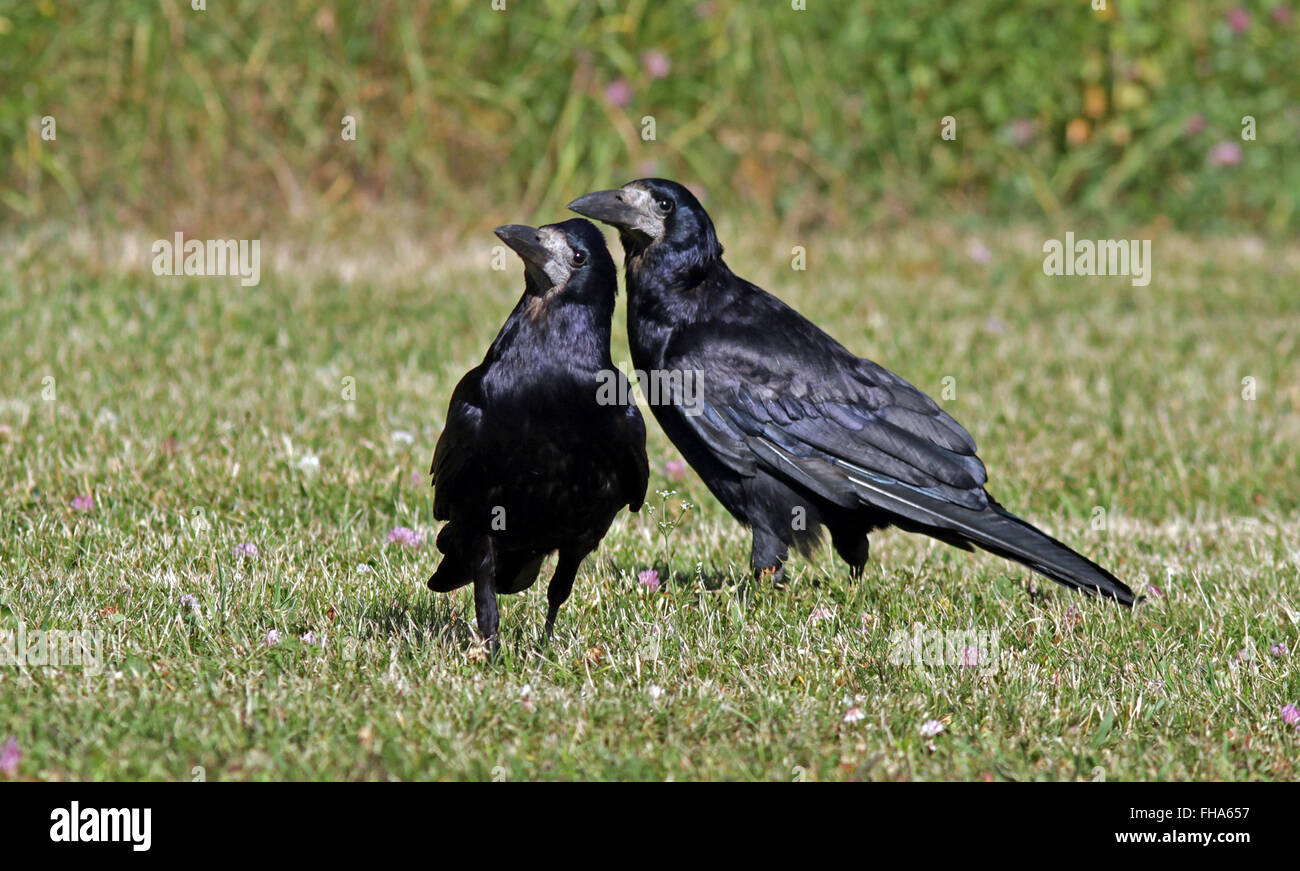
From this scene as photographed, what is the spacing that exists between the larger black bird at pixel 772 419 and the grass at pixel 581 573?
0.66ft

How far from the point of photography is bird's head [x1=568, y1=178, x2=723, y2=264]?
463 centimetres

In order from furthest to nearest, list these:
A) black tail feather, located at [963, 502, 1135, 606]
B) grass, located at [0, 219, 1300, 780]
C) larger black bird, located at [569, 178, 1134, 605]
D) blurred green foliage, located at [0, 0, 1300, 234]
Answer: blurred green foliage, located at [0, 0, 1300, 234] < larger black bird, located at [569, 178, 1134, 605] < black tail feather, located at [963, 502, 1135, 606] < grass, located at [0, 219, 1300, 780]

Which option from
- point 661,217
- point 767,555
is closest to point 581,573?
point 767,555

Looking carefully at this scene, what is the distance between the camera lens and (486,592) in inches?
149

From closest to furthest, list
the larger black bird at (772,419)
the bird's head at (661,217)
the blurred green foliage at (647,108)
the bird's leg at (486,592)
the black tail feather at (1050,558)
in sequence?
the bird's leg at (486,592), the black tail feather at (1050,558), the larger black bird at (772,419), the bird's head at (661,217), the blurred green foliage at (647,108)

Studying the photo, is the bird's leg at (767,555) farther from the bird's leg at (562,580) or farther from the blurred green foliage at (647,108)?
the blurred green foliage at (647,108)

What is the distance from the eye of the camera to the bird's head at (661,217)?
4.63 meters

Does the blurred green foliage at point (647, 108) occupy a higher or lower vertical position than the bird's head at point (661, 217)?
higher

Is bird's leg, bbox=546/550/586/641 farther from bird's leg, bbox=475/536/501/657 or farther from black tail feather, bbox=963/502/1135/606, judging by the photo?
black tail feather, bbox=963/502/1135/606

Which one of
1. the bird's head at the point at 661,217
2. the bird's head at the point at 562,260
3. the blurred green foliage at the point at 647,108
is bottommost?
the bird's head at the point at 562,260

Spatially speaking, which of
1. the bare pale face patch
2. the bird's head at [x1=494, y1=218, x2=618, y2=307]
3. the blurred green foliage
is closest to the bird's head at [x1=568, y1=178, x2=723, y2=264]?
the bare pale face patch

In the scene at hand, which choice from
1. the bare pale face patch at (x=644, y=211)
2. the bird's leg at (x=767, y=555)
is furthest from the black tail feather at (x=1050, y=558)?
the bare pale face patch at (x=644, y=211)
